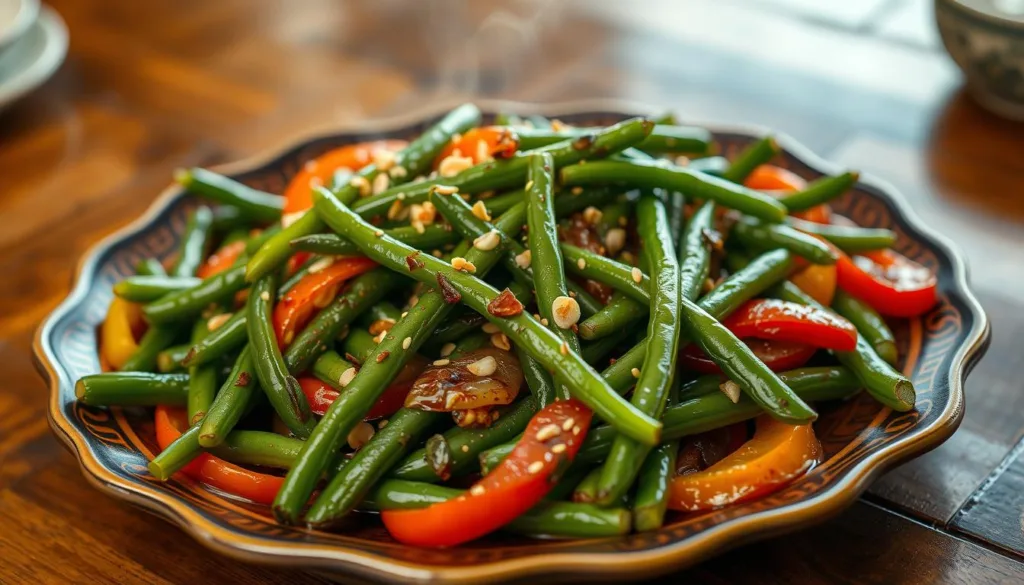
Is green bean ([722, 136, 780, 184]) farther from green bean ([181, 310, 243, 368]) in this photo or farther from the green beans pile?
green bean ([181, 310, 243, 368])

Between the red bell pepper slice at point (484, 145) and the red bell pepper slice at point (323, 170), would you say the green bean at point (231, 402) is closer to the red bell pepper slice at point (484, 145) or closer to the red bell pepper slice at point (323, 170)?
the red bell pepper slice at point (323, 170)

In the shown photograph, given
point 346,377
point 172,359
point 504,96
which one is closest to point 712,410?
point 346,377

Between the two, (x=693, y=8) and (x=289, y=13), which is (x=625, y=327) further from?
(x=289, y=13)

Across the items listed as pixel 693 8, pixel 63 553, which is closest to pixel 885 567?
pixel 63 553

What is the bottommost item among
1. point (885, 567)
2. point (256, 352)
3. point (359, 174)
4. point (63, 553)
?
Answer: point (63, 553)

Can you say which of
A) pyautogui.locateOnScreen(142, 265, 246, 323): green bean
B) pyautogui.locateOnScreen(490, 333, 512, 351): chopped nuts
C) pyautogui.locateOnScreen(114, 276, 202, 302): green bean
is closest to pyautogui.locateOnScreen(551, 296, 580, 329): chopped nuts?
pyautogui.locateOnScreen(490, 333, 512, 351): chopped nuts

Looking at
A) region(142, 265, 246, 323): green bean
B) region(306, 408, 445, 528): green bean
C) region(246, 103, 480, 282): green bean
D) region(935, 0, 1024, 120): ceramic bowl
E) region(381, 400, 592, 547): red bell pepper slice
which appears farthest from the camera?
region(935, 0, 1024, 120): ceramic bowl
